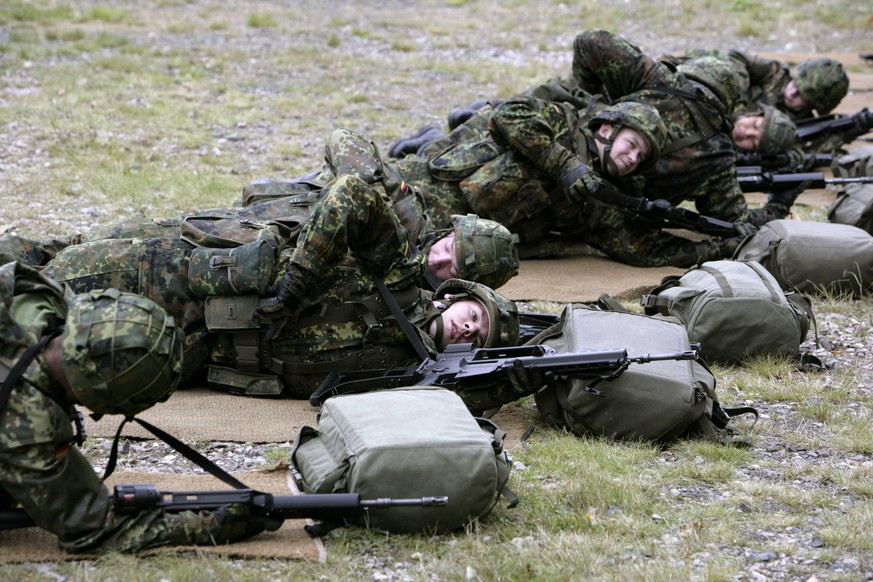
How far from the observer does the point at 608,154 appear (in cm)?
784

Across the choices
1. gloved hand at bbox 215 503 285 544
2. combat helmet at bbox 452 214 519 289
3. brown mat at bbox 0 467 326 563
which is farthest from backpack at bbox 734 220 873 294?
gloved hand at bbox 215 503 285 544

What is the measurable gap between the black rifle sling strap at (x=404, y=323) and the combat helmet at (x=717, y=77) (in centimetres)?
407

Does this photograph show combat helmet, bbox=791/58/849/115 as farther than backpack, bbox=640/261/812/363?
Yes

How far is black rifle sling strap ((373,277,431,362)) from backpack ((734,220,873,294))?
313 cm

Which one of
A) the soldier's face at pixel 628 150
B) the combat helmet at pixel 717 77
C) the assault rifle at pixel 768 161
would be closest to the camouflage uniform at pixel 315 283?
the soldier's face at pixel 628 150

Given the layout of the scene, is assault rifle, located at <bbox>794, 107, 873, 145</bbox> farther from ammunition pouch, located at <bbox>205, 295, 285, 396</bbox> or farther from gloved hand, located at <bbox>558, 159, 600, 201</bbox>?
ammunition pouch, located at <bbox>205, 295, 285, 396</bbox>

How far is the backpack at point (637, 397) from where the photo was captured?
16.9 feet

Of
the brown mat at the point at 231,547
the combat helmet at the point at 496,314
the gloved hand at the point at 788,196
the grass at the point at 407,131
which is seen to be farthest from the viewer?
the gloved hand at the point at 788,196

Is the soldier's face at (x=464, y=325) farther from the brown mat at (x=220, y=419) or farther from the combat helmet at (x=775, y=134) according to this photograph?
the combat helmet at (x=775, y=134)

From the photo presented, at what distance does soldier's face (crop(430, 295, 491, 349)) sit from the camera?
5.80 meters

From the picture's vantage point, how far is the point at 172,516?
3.90m

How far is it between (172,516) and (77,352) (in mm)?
781

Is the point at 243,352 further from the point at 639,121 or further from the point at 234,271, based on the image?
the point at 639,121

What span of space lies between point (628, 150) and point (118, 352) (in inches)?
199
